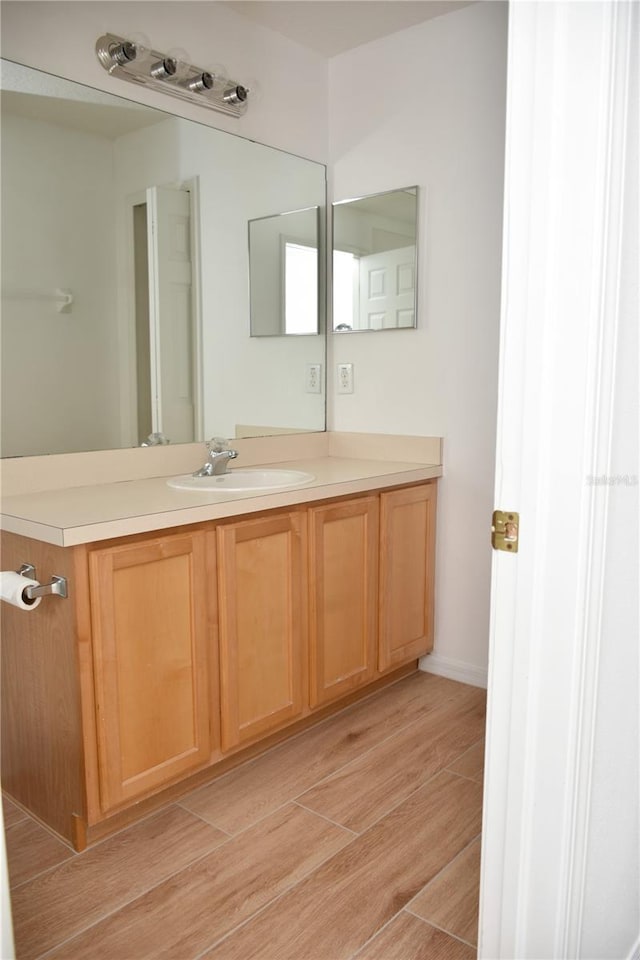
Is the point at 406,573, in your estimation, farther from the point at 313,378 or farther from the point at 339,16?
the point at 339,16

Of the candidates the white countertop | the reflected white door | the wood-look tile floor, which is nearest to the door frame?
the white countertop

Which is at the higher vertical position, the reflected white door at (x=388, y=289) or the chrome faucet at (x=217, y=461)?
the reflected white door at (x=388, y=289)

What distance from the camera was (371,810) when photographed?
1980 mm

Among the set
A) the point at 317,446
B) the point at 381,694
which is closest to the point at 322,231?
the point at 317,446

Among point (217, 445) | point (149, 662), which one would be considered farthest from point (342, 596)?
point (149, 662)

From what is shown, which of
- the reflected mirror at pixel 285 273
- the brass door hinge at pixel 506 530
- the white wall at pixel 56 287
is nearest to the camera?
the brass door hinge at pixel 506 530

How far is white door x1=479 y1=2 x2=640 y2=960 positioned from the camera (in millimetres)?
1008

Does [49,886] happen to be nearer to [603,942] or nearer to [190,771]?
[190,771]

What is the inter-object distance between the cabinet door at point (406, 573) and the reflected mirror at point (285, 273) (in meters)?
0.81

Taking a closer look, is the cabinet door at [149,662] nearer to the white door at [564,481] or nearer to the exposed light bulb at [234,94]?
the white door at [564,481]

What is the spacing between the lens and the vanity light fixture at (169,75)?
2.14 m

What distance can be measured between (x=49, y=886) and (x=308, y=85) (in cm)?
279

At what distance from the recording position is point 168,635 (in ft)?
6.11

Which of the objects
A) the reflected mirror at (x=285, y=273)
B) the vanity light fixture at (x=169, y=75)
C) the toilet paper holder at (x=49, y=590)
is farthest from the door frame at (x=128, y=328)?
the toilet paper holder at (x=49, y=590)
